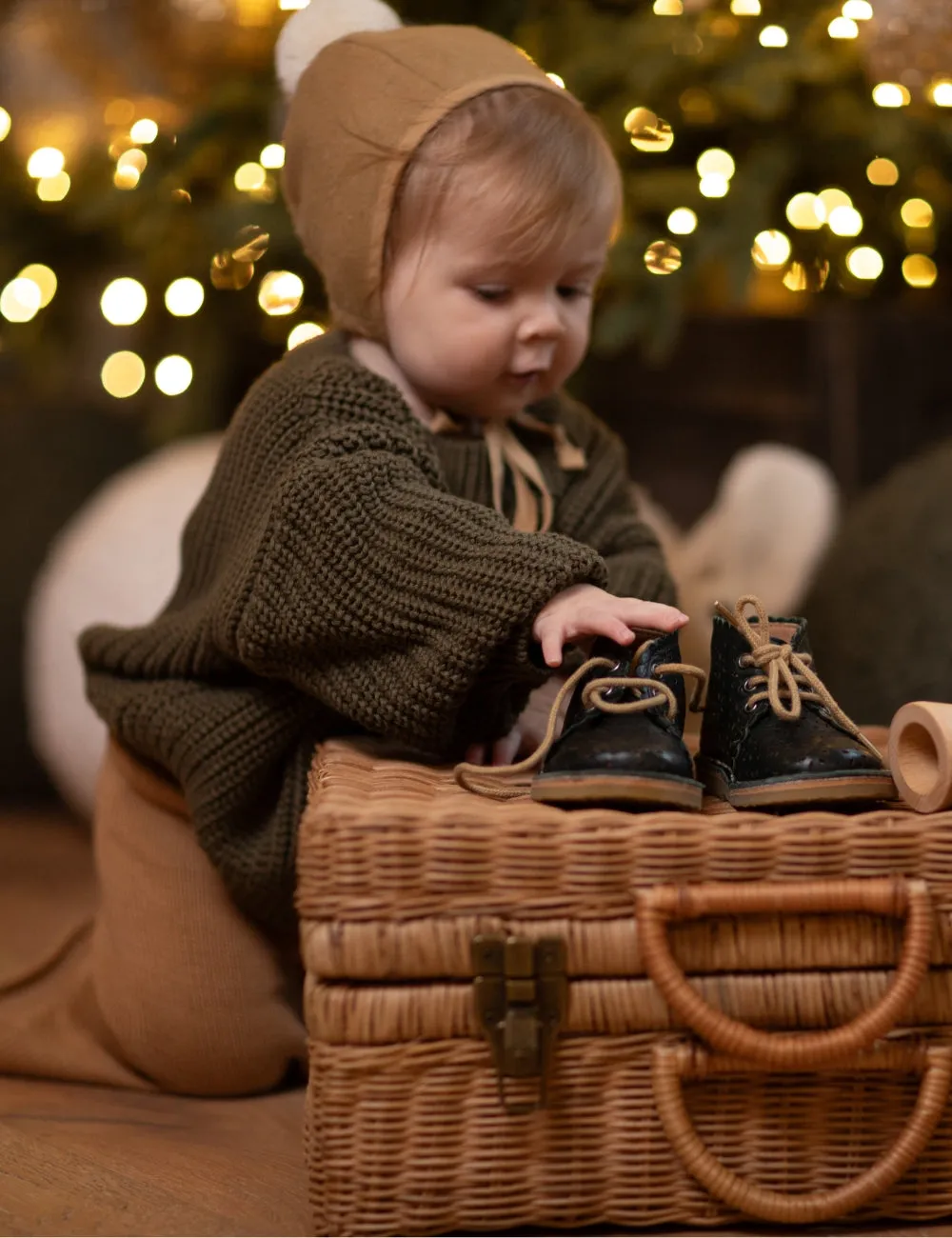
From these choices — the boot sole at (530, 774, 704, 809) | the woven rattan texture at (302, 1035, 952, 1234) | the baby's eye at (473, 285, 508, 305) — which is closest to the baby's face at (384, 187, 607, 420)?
the baby's eye at (473, 285, 508, 305)

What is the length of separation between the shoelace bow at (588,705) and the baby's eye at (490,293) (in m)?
0.31

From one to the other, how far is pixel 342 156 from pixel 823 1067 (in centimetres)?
74

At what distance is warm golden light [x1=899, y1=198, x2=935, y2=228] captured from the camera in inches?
67.9

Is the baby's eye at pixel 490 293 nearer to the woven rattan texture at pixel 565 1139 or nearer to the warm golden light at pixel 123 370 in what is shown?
the woven rattan texture at pixel 565 1139

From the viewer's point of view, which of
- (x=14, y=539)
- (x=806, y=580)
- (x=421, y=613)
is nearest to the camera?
(x=421, y=613)

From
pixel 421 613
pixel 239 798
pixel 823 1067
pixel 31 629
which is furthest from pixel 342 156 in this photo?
pixel 31 629

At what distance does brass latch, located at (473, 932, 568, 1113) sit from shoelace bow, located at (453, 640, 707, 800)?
4.2 inches

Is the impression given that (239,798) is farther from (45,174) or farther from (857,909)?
(45,174)

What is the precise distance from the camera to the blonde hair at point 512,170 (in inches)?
39.9

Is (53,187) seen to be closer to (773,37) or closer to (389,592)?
(773,37)

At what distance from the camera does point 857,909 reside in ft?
2.64

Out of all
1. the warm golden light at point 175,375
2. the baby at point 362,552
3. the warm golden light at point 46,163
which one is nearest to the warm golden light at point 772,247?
the baby at point 362,552

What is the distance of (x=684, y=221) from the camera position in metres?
1.65

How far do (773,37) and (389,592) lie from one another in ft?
Answer: 3.34
